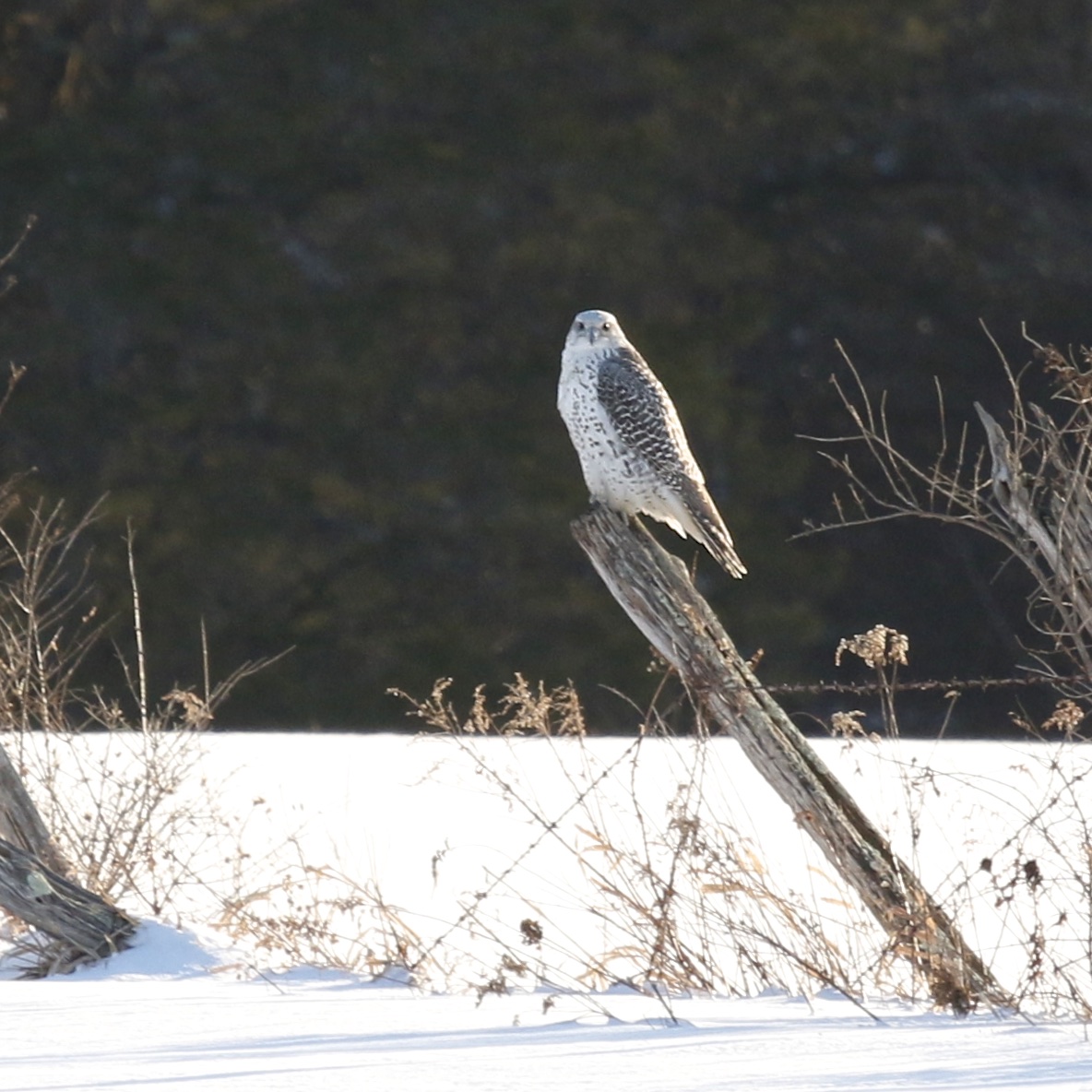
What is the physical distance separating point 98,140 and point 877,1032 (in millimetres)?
14736

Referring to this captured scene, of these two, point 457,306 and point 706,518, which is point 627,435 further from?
point 457,306

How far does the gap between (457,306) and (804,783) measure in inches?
530

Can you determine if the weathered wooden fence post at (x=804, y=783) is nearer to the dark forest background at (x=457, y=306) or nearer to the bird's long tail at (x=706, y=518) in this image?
the bird's long tail at (x=706, y=518)

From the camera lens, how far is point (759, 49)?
16.9 meters

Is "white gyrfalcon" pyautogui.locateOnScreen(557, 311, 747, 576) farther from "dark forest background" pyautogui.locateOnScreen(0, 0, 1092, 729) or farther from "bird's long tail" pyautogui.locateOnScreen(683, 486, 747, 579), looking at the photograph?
"dark forest background" pyautogui.locateOnScreen(0, 0, 1092, 729)

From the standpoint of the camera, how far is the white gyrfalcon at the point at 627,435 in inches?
206

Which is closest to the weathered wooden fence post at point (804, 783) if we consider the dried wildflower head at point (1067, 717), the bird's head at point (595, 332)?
the dried wildflower head at point (1067, 717)

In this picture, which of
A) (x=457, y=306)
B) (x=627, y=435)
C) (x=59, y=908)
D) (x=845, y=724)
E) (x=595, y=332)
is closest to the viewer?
(x=845, y=724)

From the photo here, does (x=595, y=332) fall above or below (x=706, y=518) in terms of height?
above

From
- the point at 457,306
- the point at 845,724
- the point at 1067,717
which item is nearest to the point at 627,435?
the point at 845,724

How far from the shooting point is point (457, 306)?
54.2 ft

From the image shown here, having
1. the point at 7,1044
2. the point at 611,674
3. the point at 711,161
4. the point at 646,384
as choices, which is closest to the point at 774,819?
the point at 646,384

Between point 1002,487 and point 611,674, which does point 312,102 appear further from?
point 1002,487

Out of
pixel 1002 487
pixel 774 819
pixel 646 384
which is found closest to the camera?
pixel 1002 487
